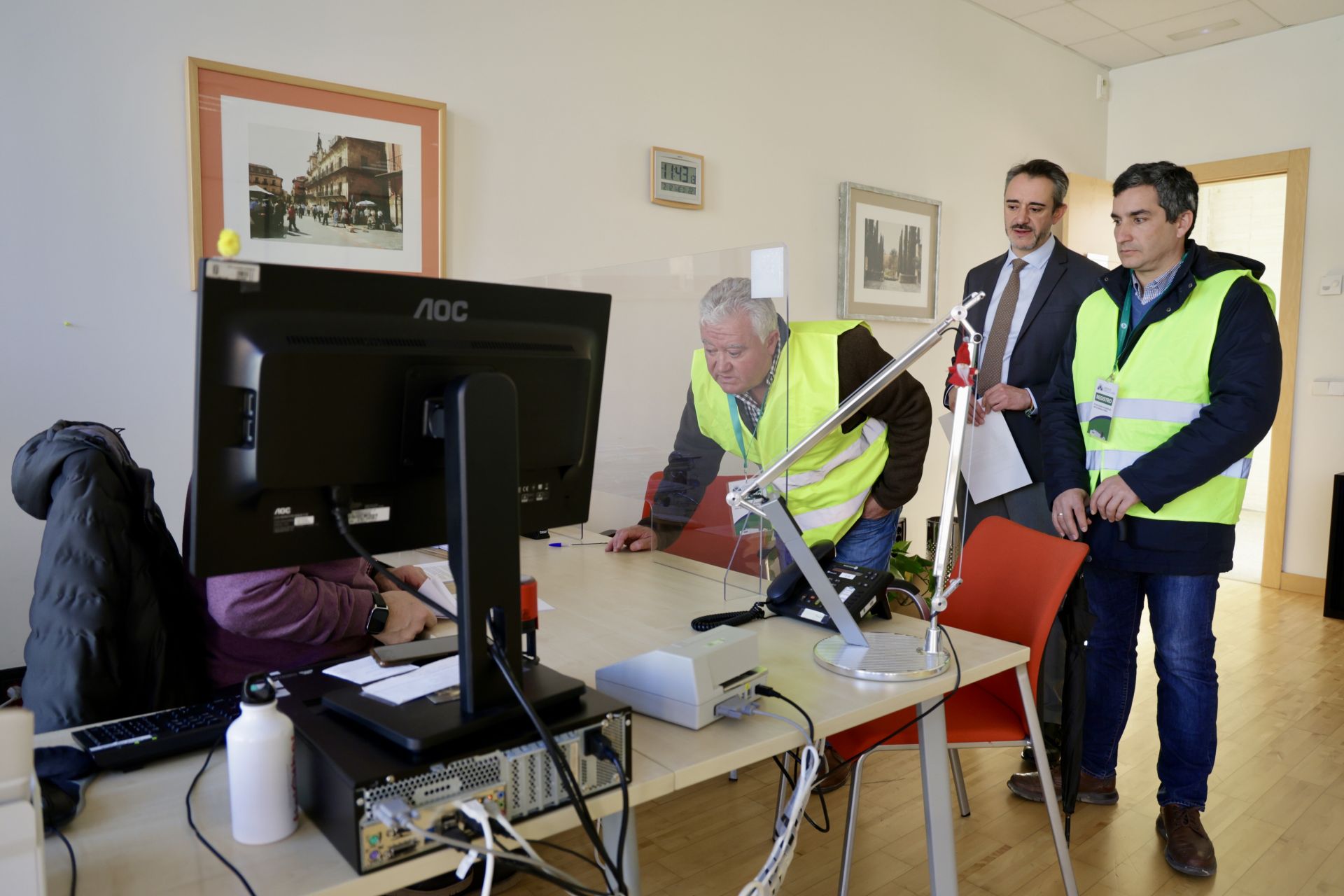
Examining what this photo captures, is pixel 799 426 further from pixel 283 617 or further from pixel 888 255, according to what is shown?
pixel 888 255

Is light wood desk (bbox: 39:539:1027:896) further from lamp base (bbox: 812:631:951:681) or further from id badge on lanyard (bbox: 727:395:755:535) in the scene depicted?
id badge on lanyard (bbox: 727:395:755:535)

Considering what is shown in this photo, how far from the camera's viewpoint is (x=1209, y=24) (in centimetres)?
491

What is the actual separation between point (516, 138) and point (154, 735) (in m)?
2.40

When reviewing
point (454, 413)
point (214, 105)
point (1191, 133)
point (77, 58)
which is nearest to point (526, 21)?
point (214, 105)

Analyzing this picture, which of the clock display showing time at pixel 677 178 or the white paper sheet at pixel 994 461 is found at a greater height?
the clock display showing time at pixel 677 178

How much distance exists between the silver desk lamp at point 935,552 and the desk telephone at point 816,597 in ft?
0.45

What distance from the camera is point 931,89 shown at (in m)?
4.59

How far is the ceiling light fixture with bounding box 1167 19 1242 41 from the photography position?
4887 millimetres

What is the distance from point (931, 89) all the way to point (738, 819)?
3.63m

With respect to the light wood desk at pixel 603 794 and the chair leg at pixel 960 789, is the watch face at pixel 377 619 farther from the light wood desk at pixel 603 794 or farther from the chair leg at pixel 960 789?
the chair leg at pixel 960 789

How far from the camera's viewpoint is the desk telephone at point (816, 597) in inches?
67.6

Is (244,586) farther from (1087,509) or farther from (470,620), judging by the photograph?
(1087,509)

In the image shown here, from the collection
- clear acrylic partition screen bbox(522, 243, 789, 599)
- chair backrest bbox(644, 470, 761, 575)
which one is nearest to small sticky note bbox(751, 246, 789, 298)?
clear acrylic partition screen bbox(522, 243, 789, 599)

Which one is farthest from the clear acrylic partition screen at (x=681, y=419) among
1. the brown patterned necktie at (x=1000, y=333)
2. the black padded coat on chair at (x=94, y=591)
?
the brown patterned necktie at (x=1000, y=333)
